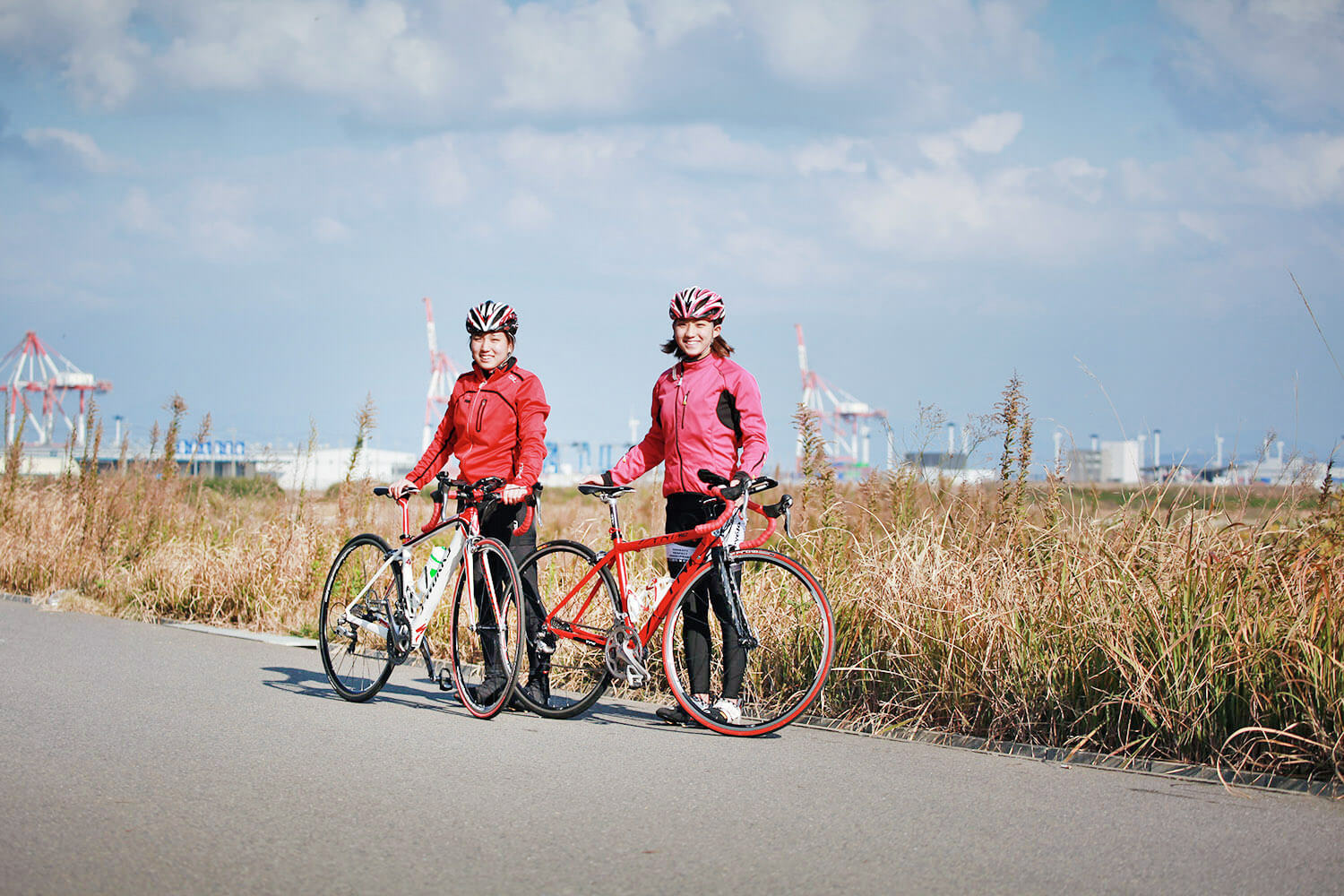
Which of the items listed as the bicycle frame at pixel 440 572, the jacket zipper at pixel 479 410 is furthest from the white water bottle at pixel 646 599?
the jacket zipper at pixel 479 410

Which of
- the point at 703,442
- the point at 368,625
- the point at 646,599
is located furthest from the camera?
the point at 368,625

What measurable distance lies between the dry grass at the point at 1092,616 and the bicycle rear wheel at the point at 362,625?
1901 millimetres

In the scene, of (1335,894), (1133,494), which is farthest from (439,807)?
(1133,494)

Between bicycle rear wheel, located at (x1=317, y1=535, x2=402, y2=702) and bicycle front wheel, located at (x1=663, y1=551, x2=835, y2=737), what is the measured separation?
1.62m

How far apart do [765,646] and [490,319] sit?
7.38 feet

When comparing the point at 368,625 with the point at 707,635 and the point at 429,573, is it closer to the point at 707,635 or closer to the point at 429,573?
the point at 429,573

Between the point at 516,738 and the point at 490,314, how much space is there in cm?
220

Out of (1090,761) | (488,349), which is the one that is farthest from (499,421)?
(1090,761)

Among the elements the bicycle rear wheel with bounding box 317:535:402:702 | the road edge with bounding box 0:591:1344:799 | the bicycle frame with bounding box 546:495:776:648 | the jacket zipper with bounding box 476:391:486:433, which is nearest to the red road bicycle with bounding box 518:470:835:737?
the bicycle frame with bounding box 546:495:776:648

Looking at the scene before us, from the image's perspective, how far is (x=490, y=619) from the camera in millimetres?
6246

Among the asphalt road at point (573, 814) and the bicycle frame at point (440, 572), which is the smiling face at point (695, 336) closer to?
the bicycle frame at point (440, 572)

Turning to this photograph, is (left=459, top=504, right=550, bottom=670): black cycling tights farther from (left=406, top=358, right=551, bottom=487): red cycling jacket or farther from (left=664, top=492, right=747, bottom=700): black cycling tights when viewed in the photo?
(left=664, top=492, right=747, bottom=700): black cycling tights

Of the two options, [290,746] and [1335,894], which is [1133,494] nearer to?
[1335,894]

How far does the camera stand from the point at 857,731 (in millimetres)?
5863
